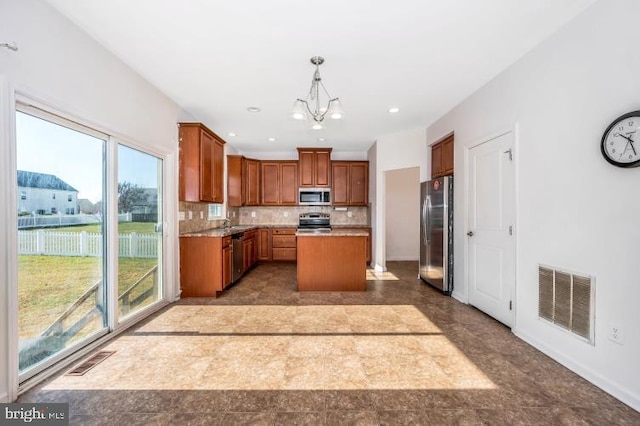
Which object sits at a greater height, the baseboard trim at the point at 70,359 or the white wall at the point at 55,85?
the white wall at the point at 55,85

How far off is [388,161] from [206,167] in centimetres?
335

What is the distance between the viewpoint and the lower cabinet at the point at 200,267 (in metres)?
4.03

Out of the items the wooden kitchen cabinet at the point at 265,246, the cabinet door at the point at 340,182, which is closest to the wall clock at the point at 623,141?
the cabinet door at the point at 340,182

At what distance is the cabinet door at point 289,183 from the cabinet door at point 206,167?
2.41 m

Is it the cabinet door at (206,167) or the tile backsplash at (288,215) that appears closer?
the cabinet door at (206,167)

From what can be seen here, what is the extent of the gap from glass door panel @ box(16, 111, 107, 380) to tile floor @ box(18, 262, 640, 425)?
13.8 inches

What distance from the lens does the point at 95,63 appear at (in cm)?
247

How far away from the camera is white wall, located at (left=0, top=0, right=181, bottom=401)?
5.80ft

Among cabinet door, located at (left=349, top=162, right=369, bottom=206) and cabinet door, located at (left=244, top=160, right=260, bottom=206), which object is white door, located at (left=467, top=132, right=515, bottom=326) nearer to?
cabinet door, located at (left=349, top=162, right=369, bottom=206)

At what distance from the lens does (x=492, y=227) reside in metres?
3.21

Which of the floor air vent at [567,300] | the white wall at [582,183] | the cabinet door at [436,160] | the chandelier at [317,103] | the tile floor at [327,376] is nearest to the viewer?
the tile floor at [327,376]

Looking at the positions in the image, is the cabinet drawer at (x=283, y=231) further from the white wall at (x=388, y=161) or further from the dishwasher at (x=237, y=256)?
the white wall at (x=388, y=161)

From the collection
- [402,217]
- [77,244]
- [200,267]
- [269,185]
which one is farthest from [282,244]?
[77,244]

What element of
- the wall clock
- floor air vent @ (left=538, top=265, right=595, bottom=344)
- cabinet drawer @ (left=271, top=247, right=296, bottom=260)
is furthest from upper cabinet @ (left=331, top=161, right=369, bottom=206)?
the wall clock
